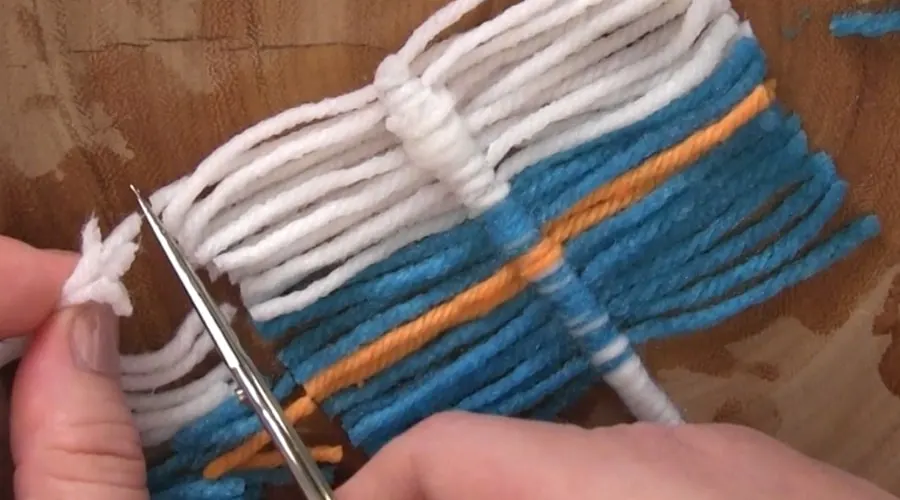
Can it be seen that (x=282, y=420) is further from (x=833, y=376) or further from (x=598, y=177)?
(x=833, y=376)

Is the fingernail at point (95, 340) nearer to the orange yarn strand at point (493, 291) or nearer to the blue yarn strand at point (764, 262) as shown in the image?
the orange yarn strand at point (493, 291)

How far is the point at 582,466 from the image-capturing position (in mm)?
615

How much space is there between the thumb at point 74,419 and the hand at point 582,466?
0.36 ft

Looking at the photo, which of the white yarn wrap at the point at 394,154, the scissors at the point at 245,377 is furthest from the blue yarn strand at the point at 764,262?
the scissors at the point at 245,377

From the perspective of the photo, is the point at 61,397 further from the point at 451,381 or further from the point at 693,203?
the point at 693,203

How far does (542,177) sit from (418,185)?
0.07 meters

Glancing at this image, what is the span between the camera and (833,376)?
0.77 metres

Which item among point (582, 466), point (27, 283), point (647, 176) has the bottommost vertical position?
point (582, 466)

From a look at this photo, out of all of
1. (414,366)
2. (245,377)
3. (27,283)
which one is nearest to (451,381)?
(414,366)

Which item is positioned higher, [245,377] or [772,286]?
[245,377]

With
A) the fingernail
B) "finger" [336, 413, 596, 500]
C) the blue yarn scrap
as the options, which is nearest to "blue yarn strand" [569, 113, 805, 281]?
the blue yarn scrap

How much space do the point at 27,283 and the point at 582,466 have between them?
0.93 feet

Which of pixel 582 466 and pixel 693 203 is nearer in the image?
pixel 582 466

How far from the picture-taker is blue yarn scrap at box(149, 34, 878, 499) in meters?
0.69
